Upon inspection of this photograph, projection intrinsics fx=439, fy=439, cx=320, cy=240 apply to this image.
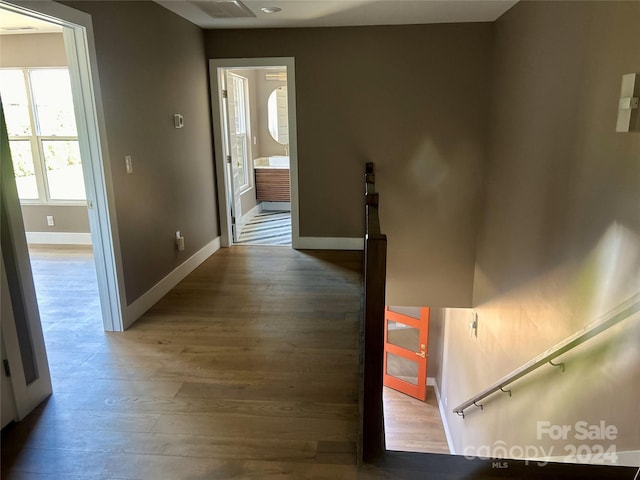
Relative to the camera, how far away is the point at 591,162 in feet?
7.10

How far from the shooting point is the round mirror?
287 inches

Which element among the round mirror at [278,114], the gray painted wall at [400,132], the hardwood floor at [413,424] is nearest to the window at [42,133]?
the gray painted wall at [400,132]

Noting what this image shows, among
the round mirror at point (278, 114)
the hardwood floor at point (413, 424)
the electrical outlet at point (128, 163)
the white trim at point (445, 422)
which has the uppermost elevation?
the round mirror at point (278, 114)

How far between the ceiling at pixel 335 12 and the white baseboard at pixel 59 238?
9.96 ft

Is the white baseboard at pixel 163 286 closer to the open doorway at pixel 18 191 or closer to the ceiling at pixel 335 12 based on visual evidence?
the open doorway at pixel 18 191

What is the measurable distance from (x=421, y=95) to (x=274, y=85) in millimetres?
3579

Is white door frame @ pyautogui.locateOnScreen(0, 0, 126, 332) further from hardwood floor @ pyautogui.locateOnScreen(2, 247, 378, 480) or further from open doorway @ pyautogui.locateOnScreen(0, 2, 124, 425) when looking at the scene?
hardwood floor @ pyautogui.locateOnScreen(2, 247, 378, 480)

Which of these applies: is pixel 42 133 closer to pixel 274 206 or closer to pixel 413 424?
pixel 274 206

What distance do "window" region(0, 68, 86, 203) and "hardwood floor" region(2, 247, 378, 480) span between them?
242 cm

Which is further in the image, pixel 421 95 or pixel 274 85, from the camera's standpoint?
pixel 274 85

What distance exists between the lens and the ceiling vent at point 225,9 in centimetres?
335

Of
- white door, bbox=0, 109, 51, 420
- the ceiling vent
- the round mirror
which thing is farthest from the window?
white door, bbox=0, 109, 51, 420

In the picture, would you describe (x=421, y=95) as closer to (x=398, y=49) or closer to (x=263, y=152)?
(x=398, y=49)

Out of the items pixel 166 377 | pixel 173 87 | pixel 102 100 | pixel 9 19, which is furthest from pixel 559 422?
pixel 9 19
